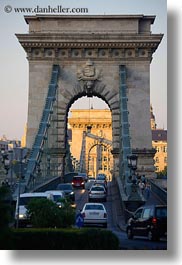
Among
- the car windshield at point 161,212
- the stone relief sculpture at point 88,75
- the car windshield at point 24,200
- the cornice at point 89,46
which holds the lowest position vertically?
the car windshield at point 161,212

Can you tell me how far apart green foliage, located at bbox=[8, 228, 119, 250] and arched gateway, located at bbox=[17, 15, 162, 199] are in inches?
1093

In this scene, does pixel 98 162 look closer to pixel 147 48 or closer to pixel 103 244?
pixel 147 48

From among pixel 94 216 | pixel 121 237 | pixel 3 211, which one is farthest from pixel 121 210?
pixel 3 211

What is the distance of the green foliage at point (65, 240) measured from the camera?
861 inches

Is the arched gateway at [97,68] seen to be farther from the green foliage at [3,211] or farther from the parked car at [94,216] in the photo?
the green foliage at [3,211]

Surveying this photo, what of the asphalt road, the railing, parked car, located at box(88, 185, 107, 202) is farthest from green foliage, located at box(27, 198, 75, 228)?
parked car, located at box(88, 185, 107, 202)

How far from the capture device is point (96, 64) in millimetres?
52500

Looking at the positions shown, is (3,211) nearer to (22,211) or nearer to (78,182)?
(22,211)

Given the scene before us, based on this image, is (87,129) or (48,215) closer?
(48,215)

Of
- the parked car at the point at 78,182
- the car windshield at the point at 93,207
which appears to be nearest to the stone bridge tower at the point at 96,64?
the parked car at the point at 78,182

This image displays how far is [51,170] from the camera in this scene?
52.3m

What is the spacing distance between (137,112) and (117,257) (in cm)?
3073

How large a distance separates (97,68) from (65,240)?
31.5 meters

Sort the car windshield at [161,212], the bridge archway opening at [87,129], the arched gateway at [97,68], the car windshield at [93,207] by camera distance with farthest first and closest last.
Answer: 1. the bridge archway opening at [87,129]
2. the arched gateway at [97,68]
3. the car windshield at [93,207]
4. the car windshield at [161,212]
